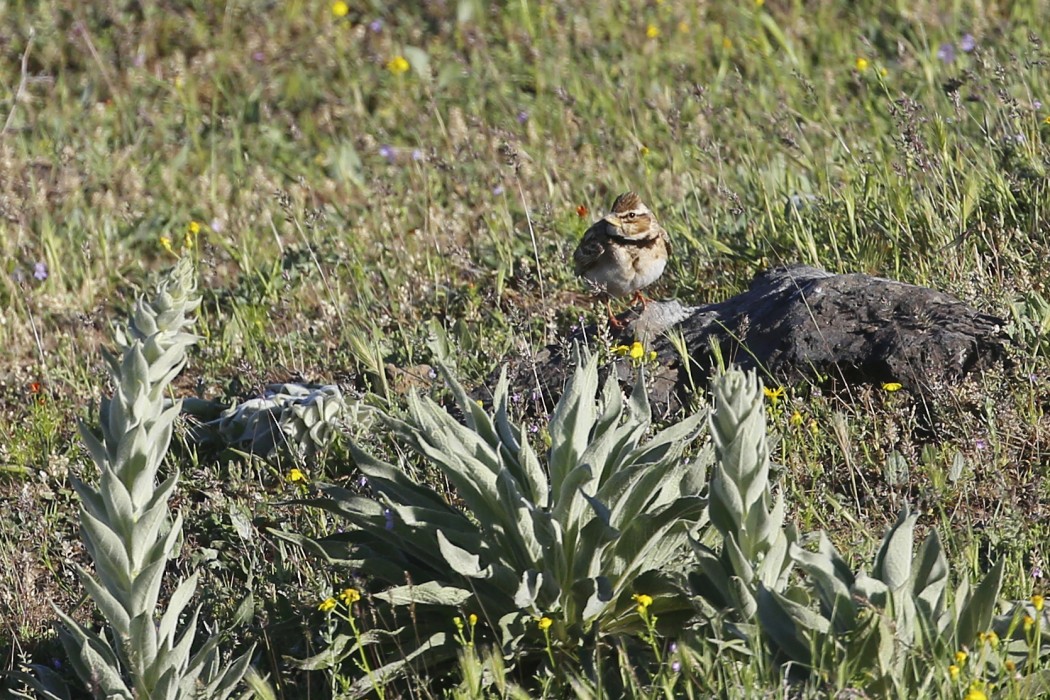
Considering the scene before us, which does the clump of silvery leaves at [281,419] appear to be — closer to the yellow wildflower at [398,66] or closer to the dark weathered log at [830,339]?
the dark weathered log at [830,339]

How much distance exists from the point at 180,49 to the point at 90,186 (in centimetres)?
199

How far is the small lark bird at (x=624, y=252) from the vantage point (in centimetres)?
562

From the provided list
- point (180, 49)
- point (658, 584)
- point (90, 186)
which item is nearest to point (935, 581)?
point (658, 584)

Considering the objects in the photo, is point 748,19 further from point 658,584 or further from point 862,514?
point 658,584

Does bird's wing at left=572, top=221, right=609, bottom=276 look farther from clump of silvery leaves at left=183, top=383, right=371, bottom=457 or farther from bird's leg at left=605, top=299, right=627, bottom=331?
clump of silvery leaves at left=183, top=383, right=371, bottom=457

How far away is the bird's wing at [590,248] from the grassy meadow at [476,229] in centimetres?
28

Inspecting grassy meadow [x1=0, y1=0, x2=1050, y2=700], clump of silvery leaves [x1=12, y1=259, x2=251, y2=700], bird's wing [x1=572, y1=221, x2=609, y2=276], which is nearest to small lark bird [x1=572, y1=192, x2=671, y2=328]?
bird's wing [x1=572, y1=221, x2=609, y2=276]

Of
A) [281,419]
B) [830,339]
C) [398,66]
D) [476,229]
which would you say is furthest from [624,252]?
[398,66]

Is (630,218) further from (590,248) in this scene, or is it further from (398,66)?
(398,66)

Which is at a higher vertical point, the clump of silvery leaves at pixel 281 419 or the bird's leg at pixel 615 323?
the bird's leg at pixel 615 323

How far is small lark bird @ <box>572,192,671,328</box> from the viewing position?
562cm

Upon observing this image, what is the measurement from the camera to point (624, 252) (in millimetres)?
5605

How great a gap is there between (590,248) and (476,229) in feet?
5.73

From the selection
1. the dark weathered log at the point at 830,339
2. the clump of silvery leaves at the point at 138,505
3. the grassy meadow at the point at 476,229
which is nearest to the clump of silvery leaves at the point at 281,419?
the grassy meadow at the point at 476,229
